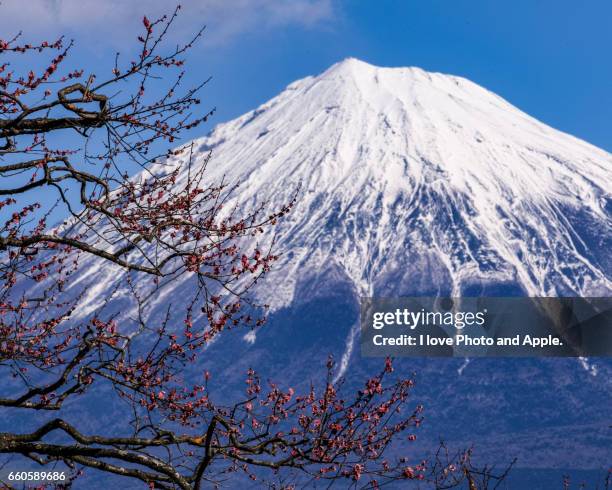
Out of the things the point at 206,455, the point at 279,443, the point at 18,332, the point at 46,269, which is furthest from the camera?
the point at 46,269

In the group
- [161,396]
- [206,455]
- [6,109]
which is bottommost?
[206,455]

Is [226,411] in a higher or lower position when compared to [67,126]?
lower

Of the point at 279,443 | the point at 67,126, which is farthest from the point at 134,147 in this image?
the point at 279,443

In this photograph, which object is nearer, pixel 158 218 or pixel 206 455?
pixel 206 455

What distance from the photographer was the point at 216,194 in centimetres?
1370

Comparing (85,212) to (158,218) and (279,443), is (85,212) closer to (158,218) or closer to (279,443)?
(158,218)

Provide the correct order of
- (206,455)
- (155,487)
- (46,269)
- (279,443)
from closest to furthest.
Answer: (206,455) < (279,443) < (155,487) < (46,269)

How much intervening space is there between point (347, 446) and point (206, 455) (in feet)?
6.43

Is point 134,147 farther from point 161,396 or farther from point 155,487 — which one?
point 155,487

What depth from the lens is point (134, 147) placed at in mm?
11953

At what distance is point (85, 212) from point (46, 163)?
0.63m

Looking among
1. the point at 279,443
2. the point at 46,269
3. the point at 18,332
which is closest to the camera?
Result: the point at 279,443

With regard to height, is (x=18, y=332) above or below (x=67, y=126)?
below

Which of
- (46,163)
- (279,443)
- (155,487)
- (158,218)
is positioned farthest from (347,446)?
(46,163)
